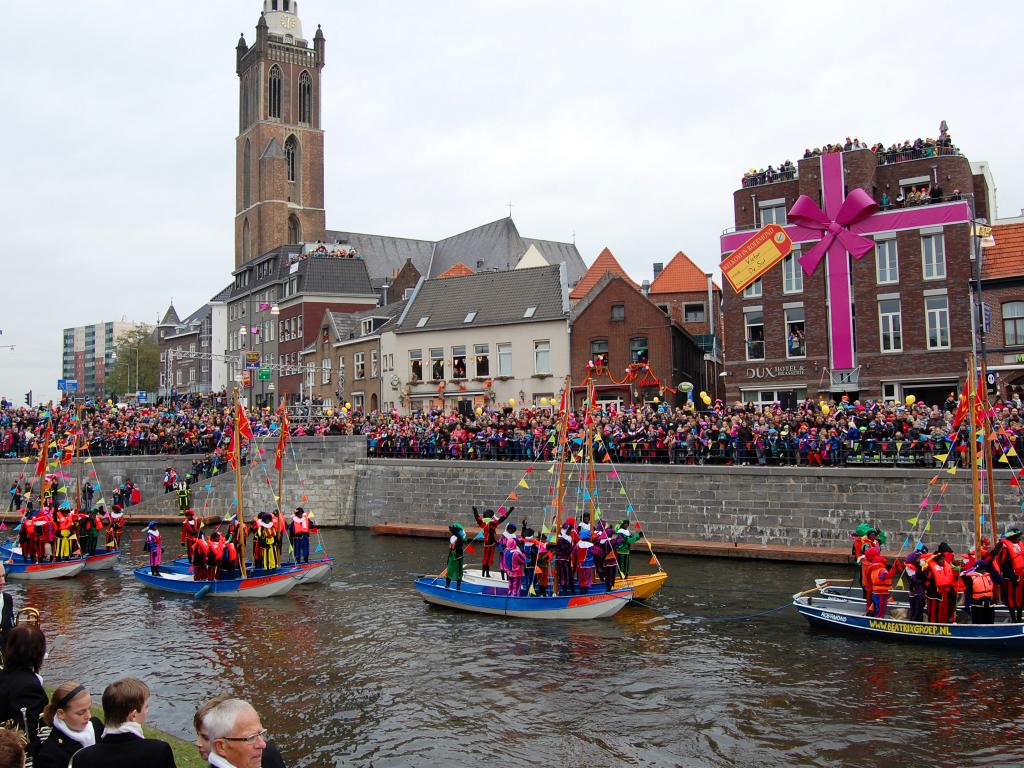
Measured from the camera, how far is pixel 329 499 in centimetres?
4059

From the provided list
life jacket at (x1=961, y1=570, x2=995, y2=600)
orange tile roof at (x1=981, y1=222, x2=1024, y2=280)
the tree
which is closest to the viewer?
life jacket at (x1=961, y1=570, x2=995, y2=600)

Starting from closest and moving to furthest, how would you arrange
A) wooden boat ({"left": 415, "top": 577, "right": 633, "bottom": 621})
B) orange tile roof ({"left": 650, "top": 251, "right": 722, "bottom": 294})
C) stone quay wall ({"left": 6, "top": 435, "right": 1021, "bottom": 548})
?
wooden boat ({"left": 415, "top": 577, "right": 633, "bottom": 621}) → stone quay wall ({"left": 6, "top": 435, "right": 1021, "bottom": 548}) → orange tile roof ({"left": 650, "top": 251, "right": 722, "bottom": 294})

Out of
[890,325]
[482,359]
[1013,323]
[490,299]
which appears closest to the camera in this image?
[1013,323]

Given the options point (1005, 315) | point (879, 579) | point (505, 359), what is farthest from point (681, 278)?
point (879, 579)

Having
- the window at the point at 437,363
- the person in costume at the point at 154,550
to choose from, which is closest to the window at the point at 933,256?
the window at the point at 437,363

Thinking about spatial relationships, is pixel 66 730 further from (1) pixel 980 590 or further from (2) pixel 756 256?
(2) pixel 756 256

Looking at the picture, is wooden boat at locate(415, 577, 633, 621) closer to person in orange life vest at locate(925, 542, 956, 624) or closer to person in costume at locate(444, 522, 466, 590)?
person in costume at locate(444, 522, 466, 590)

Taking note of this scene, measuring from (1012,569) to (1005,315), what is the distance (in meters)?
19.3

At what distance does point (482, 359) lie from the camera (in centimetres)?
4962

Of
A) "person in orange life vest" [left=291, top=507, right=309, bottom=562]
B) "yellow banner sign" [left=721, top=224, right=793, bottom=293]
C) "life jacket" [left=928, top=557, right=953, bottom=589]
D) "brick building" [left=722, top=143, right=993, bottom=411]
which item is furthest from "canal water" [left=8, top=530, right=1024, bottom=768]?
"yellow banner sign" [left=721, top=224, right=793, bottom=293]

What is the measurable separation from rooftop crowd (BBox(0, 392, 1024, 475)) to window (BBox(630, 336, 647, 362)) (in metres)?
7.16

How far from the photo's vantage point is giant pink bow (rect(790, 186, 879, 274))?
36.9 m

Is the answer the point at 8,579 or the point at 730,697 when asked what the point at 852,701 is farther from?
the point at 8,579

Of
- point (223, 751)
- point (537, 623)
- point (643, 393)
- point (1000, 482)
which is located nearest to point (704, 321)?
point (643, 393)
